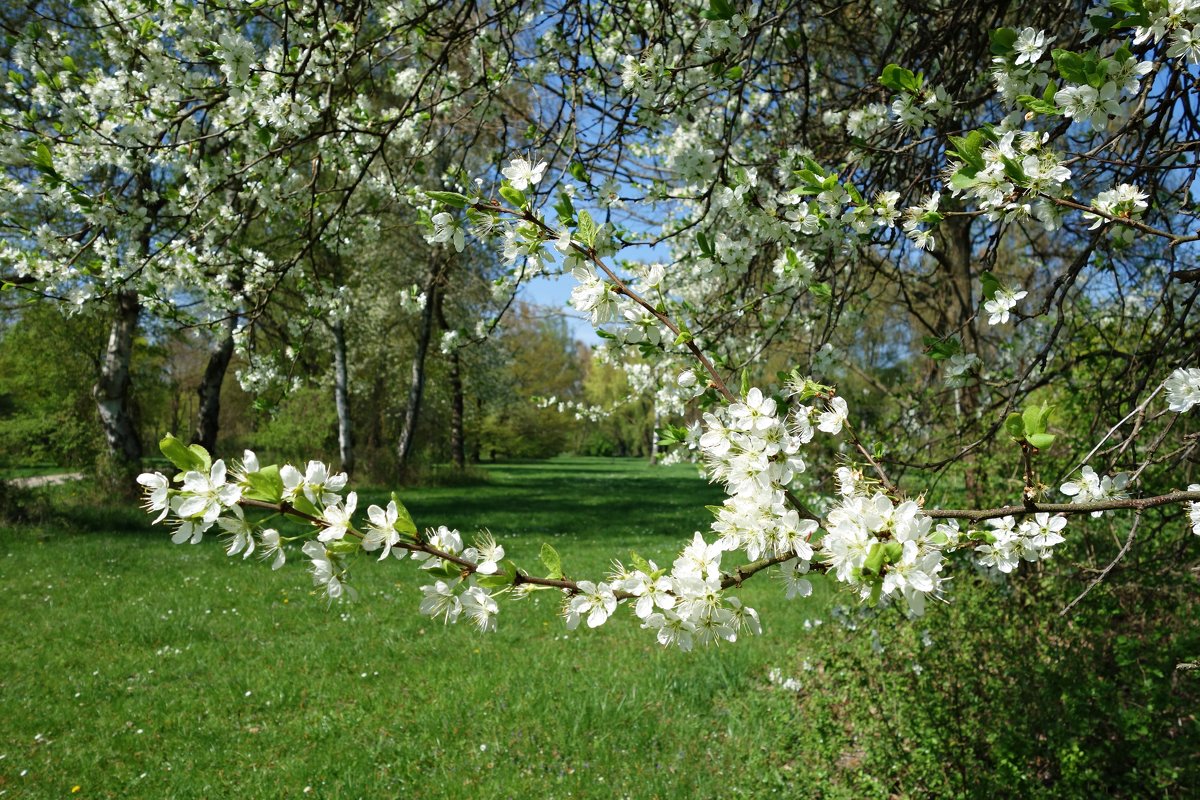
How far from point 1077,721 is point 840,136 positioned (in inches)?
100

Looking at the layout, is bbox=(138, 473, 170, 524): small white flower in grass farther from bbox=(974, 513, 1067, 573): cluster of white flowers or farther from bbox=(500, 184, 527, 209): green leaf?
bbox=(974, 513, 1067, 573): cluster of white flowers

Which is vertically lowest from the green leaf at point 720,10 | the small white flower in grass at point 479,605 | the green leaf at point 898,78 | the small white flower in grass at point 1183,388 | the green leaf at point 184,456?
Result: the small white flower in grass at point 479,605

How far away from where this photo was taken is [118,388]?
10.3 metres

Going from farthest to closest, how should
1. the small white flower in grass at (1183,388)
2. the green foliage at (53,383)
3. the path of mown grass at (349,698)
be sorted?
the green foliage at (53,383) → the path of mown grass at (349,698) → the small white flower in grass at (1183,388)

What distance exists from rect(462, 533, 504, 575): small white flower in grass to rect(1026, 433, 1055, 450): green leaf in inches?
32.4

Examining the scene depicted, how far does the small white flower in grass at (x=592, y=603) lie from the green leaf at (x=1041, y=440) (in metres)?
0.69

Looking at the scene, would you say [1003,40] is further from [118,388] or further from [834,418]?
[118,388]

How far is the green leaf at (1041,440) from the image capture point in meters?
0.99

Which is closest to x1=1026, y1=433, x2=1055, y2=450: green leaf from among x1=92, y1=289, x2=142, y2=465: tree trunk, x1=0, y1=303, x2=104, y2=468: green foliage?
x1=92, y1=289, x2=142, y2=465: tree trunk

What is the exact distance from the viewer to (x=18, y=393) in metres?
19.0

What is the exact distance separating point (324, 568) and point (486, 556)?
0.86 feet

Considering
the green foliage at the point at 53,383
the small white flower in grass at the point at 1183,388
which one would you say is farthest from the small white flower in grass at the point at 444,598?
the green foliage at the point at 53,383

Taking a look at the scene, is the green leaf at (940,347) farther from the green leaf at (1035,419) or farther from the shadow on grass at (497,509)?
the shadow on grass at (497,509)

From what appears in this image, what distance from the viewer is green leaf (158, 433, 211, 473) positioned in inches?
40.4
